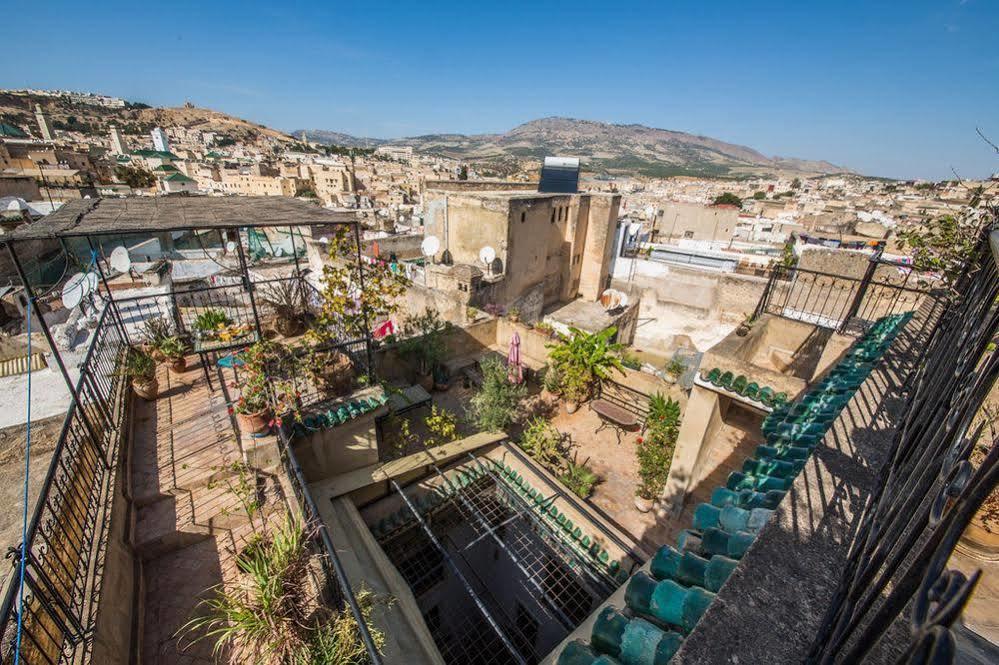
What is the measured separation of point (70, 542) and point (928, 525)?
17.7ft

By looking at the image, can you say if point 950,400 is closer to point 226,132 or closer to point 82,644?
point 82,644

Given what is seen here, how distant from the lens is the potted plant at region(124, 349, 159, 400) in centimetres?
608

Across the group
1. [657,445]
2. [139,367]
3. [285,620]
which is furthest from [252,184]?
[285,620]

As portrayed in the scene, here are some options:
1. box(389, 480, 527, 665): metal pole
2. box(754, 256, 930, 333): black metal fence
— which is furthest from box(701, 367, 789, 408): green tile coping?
box(754, 256, 930, 333): black metal fence

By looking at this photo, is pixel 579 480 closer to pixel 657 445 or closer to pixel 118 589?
pixel 657 445

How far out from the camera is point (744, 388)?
6703 mm

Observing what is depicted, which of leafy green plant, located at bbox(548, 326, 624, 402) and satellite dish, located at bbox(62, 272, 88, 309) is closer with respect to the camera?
satellite dish, located at bbox(62, 272, 88, 309)

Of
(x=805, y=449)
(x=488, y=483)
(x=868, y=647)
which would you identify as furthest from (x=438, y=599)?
(x=868, y=647)

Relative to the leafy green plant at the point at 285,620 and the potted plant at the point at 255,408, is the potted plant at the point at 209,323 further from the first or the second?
the leafy green plant at the point at 285,620

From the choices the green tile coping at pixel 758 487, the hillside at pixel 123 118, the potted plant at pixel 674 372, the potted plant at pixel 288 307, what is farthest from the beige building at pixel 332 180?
the green tile coping at pixel 758 487

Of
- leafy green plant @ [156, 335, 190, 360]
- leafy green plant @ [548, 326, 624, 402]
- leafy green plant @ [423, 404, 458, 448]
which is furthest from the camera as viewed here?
leafy green plant @ [548, 326, 624, 402]

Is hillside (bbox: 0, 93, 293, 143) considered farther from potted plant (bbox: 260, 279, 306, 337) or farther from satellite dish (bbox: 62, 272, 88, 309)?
potted plant (bbox: 260, 279, 306, 337)

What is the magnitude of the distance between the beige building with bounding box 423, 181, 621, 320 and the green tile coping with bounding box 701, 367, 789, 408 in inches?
326

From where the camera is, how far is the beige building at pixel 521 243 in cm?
1647
